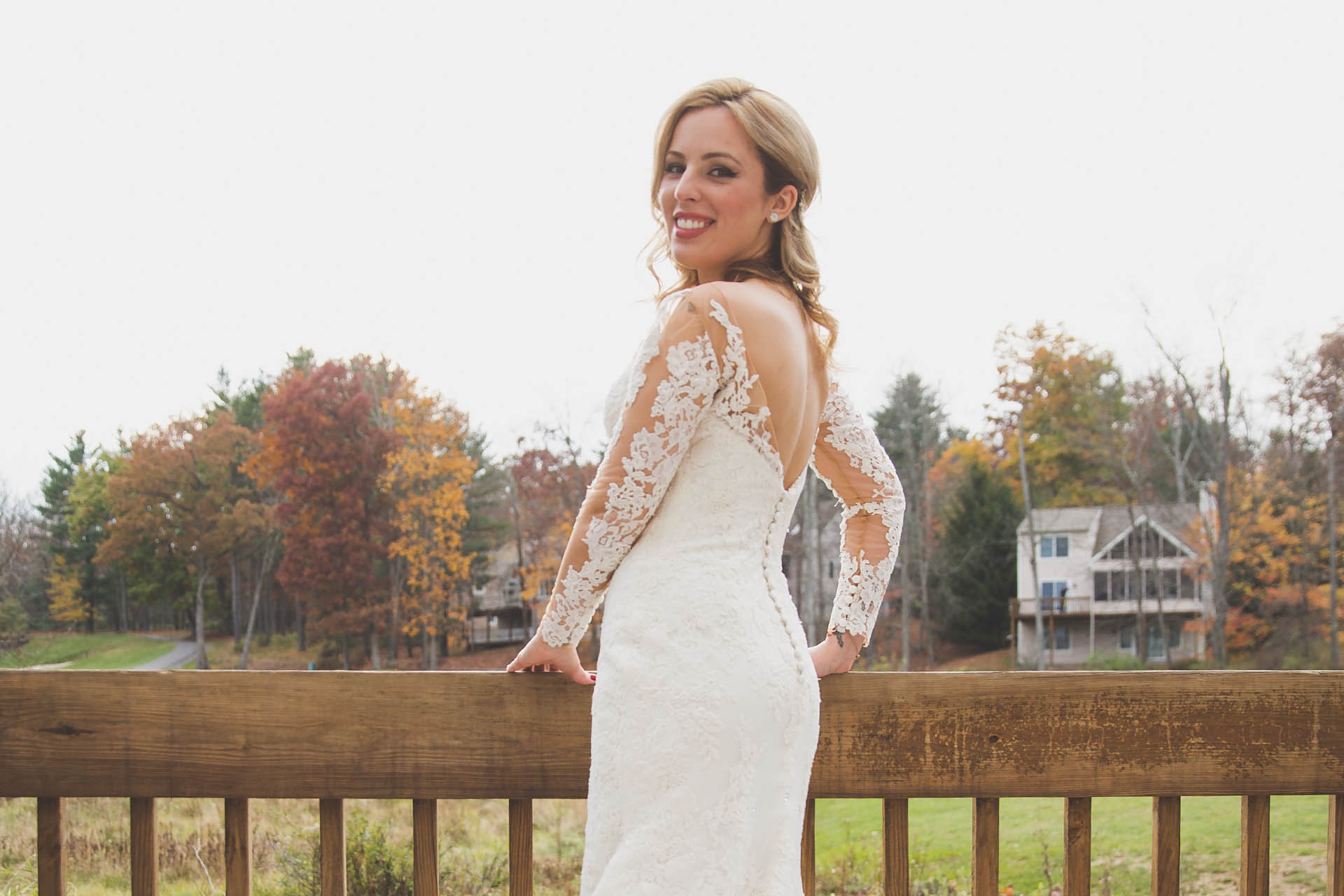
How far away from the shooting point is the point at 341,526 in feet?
66.4

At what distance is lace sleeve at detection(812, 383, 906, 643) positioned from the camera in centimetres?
167

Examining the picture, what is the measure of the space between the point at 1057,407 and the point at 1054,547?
12.6ft

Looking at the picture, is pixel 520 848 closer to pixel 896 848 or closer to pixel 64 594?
pixel 896 848

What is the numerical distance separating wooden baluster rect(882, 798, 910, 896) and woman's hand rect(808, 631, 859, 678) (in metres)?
0.23

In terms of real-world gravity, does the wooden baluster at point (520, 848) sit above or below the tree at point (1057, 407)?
below

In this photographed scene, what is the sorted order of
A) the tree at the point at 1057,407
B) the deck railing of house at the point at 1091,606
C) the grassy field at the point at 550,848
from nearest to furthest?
the grassy field at the point at 550,848 < the deck railing of house at the point at 1091,606 < the tree at the point at 1057,407

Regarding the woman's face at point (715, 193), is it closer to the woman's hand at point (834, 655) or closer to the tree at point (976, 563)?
the woman's hand at point (834, 655)

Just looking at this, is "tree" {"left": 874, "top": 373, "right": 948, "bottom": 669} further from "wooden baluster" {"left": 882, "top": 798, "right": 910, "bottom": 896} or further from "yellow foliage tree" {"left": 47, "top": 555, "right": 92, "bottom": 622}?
"wooden baluster" {"left": 882, "top": 798, "right": 910, "bottom": 896}

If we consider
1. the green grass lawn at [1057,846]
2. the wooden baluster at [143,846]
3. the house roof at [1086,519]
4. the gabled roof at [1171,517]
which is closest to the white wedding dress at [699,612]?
the wooden baluster at [143,846]

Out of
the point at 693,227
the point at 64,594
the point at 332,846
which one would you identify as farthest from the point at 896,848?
the point at 64,594

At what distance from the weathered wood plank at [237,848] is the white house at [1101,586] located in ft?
76.3

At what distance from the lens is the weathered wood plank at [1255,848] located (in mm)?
1628

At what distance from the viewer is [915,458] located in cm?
2608

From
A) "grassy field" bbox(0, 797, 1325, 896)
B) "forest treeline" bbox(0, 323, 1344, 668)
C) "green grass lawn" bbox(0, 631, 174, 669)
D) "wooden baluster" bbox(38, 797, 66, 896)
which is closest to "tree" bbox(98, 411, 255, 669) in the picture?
"forest treeline" bbox(0, 323, 1344, 668)
